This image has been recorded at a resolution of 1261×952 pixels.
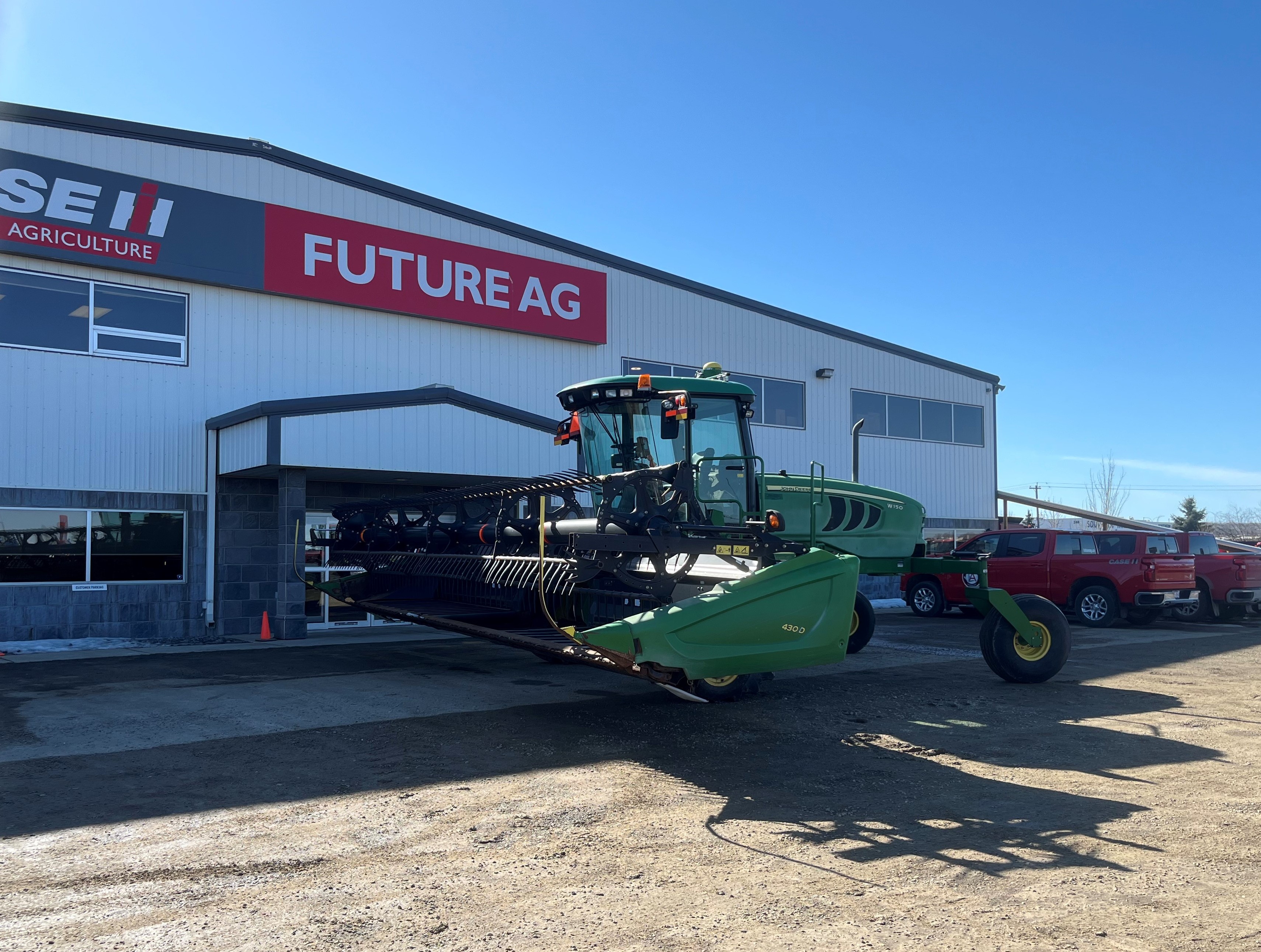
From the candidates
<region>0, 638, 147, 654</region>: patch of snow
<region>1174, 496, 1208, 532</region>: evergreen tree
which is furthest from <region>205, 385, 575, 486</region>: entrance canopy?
<region>1174, 496, 1208, 532</region>: evergreen tree

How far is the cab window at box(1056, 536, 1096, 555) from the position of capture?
17672 mm

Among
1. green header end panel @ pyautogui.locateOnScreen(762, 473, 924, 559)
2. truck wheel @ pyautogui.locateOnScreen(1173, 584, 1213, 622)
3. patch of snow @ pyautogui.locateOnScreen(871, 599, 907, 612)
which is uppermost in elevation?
green header end panel @ pyautogui.locateOnScreen(762, 473, 924, 559)

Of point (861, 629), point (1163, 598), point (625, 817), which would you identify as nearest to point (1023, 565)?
point (1163, 598)

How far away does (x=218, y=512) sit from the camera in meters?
15.4

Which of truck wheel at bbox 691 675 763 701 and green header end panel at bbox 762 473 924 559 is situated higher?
green header end panel at bbox 762 473 924 559

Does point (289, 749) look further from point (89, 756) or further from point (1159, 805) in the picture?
point (1159, 805)

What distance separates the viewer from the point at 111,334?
14.6m

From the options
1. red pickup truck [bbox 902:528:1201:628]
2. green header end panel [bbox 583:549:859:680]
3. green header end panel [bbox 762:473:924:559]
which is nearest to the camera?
green header end panel [bbox 583:549:859:680]

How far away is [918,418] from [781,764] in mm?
19775

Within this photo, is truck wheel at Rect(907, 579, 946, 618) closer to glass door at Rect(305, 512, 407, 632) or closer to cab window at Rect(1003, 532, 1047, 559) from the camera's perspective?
cab window at Rect(1003, 532, 1047, 559)

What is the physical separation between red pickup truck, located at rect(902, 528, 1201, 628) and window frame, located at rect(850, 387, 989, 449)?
560 centimetres

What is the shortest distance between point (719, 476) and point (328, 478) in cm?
960

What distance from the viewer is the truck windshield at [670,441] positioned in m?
8.67

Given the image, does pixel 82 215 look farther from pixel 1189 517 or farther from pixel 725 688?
pixel 1189 517
